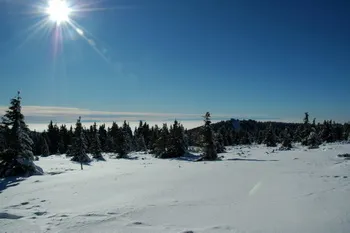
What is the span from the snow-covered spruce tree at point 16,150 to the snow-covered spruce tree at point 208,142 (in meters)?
29.3

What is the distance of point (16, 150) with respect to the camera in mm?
28453

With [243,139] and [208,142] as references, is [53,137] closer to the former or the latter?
[208,142]

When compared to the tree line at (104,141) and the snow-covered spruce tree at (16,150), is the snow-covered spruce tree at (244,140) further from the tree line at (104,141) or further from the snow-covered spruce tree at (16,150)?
the snow-covered spruce tree at (16,150)

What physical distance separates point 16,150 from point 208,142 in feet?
106

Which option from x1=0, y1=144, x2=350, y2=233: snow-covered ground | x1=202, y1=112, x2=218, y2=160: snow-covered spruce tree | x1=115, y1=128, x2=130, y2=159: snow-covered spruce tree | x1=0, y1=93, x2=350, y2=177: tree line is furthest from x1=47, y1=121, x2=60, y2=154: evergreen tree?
x1=0, y1=144, x2=350, y2=233: snow-covered ground

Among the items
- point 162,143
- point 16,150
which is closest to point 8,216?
point 16,150

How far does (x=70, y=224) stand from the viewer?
9461 mm

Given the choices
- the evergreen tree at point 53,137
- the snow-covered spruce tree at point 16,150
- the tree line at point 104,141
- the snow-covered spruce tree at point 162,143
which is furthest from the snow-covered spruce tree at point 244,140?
the snow-covered spruce tree at point 16,150

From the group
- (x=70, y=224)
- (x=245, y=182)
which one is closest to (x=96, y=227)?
(x=70, y=224)

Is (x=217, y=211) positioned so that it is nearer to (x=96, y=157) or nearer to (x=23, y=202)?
(x=23, y=202)

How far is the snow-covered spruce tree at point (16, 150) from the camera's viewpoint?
27.8 metres

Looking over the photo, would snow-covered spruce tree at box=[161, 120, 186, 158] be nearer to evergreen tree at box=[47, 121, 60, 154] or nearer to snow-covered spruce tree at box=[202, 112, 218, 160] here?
snow-covered spruce tree at box=[202, 112, 218, 160]

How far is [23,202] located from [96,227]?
7.21 metres

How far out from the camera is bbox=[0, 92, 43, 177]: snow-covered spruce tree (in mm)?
27781
